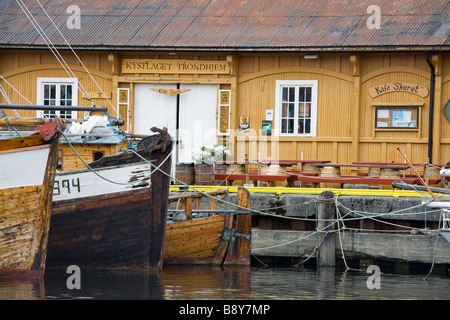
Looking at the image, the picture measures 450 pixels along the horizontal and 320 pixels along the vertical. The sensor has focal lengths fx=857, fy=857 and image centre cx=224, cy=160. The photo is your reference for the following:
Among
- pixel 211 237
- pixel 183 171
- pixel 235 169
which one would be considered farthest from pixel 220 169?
pixel 211 237

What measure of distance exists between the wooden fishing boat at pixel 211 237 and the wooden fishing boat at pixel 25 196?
3.68 metres

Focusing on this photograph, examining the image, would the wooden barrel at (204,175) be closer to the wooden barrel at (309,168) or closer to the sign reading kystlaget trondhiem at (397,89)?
the wooden barrel at (309,168)

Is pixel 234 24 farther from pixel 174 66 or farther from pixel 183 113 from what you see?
pixel 183 113

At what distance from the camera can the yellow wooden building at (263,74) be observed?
940 inches

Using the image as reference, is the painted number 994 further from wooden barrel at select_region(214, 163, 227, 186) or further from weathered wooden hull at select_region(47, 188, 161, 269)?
wooden barrel at select_region(214, 163, 227, 186)

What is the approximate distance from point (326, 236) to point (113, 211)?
466 centimetres

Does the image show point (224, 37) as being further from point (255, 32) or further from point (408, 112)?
point (408, 112)

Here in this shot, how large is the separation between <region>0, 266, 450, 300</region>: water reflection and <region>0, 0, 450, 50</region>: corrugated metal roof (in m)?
8.59

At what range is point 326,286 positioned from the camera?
49.9 ft

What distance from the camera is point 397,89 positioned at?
24.1 m

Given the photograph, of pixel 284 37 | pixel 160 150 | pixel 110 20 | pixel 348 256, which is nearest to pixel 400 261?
pixel 348 256

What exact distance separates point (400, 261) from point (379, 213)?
1.23 meters

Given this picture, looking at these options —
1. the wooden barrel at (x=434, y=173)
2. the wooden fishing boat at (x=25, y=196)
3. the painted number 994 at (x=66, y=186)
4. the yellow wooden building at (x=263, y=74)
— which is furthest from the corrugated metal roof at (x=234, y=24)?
the wooden fishing boat at (x=25, y=196)
